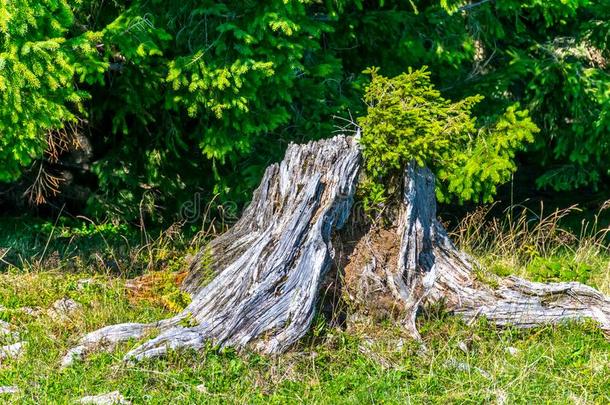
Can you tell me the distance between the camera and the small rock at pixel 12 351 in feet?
19.4

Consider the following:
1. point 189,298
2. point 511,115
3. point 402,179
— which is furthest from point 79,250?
point 511,115

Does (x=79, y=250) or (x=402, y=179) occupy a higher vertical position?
(x=402, y=179)

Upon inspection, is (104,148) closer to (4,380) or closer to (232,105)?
(232,105)

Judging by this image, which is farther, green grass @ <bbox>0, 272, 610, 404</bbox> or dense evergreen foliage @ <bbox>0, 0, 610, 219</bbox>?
dense evergreen foliage @ <bbox>0, 0, 610, 219</bbox>

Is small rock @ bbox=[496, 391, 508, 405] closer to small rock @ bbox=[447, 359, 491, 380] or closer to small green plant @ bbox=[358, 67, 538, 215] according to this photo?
small rock @ bbox=[447, 359, 491, 380]

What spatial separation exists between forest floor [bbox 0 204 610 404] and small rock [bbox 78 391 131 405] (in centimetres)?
5

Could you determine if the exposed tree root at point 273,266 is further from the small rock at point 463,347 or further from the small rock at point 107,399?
the small rock at point 463,347

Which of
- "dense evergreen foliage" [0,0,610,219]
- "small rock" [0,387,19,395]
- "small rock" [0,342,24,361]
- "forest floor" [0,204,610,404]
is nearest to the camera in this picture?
"small rock" [0,387,19,395]

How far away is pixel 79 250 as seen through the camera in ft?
28.8

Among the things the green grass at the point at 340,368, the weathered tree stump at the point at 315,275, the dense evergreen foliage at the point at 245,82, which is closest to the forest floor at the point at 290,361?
the green grass at the point at 340,368

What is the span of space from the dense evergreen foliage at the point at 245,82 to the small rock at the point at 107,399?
234 centimetres

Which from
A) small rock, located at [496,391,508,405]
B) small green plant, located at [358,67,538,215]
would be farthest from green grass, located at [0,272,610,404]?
small green plant, located at [358,67,538,215]

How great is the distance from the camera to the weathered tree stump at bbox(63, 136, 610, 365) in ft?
19.9

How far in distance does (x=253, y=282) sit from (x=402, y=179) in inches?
63.7
